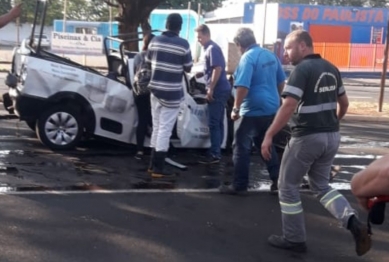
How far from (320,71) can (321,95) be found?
0.19m

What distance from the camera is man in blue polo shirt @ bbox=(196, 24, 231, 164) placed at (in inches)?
376

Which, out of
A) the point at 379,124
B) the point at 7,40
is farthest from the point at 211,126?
the point at 7,40

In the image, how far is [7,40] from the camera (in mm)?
53938

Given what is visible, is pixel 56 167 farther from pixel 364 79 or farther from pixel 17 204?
pixel 364 79

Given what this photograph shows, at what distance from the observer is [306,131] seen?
5.94 meters

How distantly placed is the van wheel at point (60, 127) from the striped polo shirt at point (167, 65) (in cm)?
176

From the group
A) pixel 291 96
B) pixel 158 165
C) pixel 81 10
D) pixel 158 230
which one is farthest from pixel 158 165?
pixel 81 10

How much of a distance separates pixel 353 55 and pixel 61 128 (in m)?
27.7

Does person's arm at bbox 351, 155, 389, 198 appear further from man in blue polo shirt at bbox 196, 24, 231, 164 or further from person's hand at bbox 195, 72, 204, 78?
person's hand at bbox 195, 72, 204, 78

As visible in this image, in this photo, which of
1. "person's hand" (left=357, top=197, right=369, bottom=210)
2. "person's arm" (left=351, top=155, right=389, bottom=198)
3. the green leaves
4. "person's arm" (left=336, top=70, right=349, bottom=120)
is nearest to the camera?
"person's arm" (left=351, top=155, right=389, bottom=198)

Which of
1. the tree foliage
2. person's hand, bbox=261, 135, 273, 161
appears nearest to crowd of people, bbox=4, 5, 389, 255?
person's hand, bbox=261, 135, 273, 161

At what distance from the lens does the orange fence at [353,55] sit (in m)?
35.0

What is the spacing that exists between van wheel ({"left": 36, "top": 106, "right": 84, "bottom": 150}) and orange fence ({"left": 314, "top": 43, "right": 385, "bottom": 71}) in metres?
26.0

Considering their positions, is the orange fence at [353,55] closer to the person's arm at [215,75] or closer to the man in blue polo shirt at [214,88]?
the man in blue polo shirt at [214,88]
